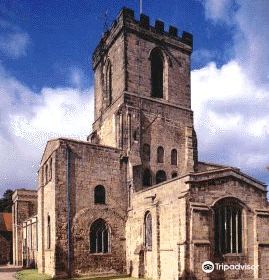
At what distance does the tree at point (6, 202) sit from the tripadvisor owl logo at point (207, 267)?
49.7m

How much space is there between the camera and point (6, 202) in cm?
6353

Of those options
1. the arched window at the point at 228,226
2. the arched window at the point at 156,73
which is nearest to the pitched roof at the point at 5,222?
the arched window at the point at 156,73

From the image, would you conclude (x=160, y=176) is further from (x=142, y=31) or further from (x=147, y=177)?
(x=142, y=31)

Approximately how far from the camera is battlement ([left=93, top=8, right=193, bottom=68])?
1140 inches

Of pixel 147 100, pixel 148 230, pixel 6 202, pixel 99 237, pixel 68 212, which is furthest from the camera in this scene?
pixel 6 202

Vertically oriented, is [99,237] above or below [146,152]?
below

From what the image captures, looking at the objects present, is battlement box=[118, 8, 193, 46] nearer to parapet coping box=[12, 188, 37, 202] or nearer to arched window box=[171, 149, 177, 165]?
arched window box=[171, 149, 177, 165]

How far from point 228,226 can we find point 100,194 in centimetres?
889

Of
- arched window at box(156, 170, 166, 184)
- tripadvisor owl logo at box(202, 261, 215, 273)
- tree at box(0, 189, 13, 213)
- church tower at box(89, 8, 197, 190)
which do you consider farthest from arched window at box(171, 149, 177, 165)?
tree at box(0, 189, 13, 213)

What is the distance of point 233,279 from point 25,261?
2098 cm

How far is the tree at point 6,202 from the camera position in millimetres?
62097

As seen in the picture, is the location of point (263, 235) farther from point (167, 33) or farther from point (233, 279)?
point (167, 33)

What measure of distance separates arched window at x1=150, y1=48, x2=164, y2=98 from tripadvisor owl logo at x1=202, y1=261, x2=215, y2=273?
48.8 feet

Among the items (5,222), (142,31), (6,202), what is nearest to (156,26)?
(142,31)
